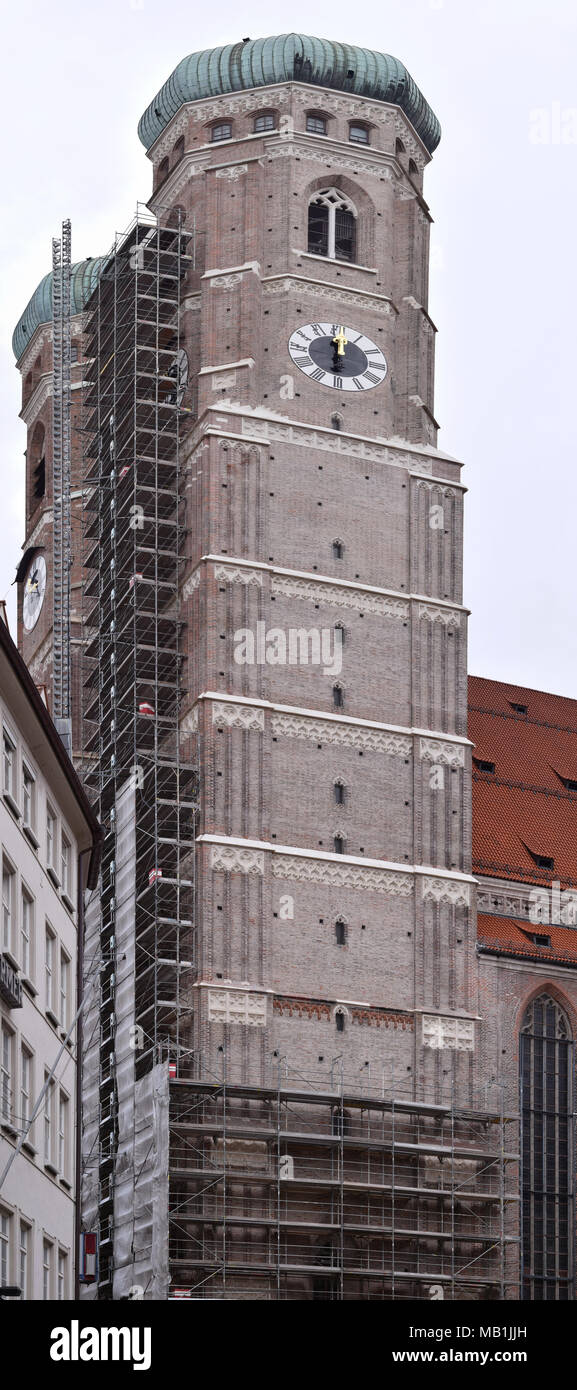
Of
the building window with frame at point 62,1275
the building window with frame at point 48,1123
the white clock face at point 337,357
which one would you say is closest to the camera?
the building window with frame at point 48,1123

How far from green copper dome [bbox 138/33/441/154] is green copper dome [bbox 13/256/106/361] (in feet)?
20.2

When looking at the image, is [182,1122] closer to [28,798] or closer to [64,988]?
[64,988]

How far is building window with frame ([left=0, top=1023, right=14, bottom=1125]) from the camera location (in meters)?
30.7

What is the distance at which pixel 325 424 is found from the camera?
59.9 m

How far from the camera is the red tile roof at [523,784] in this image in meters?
63.2

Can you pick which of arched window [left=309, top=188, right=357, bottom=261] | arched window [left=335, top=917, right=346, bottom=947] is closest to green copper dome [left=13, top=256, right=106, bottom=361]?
arched window [left=309, top=188, right=357, bottom=261]

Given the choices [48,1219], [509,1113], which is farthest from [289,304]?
[48,1219]

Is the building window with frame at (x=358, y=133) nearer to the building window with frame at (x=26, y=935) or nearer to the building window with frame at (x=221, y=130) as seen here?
the building window with frame at (x=221, y=130)

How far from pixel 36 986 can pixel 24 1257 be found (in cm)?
362

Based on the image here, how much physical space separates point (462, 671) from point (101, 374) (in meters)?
11.3

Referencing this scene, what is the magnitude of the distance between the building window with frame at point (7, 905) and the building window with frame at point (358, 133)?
34540 mm

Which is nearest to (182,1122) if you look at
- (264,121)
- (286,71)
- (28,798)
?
(28,798)

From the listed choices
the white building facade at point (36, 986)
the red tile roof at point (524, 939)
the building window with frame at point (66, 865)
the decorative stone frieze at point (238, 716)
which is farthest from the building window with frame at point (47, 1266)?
the red tile roof at point (524, 939)

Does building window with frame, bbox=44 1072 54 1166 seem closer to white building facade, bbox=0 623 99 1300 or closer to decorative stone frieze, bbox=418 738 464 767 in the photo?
white building facade, bbox=0 623 99 1300
